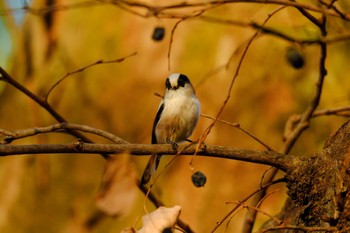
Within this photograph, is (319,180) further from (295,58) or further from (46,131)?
(295,58)

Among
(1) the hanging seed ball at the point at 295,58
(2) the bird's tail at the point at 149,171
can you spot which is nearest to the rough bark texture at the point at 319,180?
(1) the hanging seed ball at the point at 295,58

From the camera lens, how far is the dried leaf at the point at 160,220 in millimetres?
2000

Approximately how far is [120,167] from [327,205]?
722 millimetres

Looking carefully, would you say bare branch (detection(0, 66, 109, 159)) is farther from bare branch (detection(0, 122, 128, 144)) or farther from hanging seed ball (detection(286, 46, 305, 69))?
hanging seed ball (detection(286, 46, 305, 69))

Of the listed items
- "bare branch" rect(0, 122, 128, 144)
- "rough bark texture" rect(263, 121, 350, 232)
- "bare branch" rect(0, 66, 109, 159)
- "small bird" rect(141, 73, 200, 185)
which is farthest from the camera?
"small bird" rect(141, 73, 200, 185)

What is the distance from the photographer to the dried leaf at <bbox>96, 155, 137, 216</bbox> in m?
2.13

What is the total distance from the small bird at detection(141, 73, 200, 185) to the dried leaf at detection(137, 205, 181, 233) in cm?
192

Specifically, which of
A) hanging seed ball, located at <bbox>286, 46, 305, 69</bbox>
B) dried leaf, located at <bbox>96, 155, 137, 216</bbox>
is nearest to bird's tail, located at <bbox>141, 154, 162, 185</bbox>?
hanging seed ball, located at <bbox>286, 46, 305, 69</bbox>

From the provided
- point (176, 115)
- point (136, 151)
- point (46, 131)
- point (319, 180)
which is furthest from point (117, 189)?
point (176, 115)

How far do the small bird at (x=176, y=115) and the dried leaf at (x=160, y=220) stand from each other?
1.92 meters

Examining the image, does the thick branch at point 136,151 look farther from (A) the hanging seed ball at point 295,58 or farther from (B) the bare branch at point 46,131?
(A) the hanging seed ball at point 295,58

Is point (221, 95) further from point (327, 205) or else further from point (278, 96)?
point (327, 205)

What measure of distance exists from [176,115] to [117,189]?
189cm

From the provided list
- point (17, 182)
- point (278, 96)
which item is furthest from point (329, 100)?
point (17, 182)
